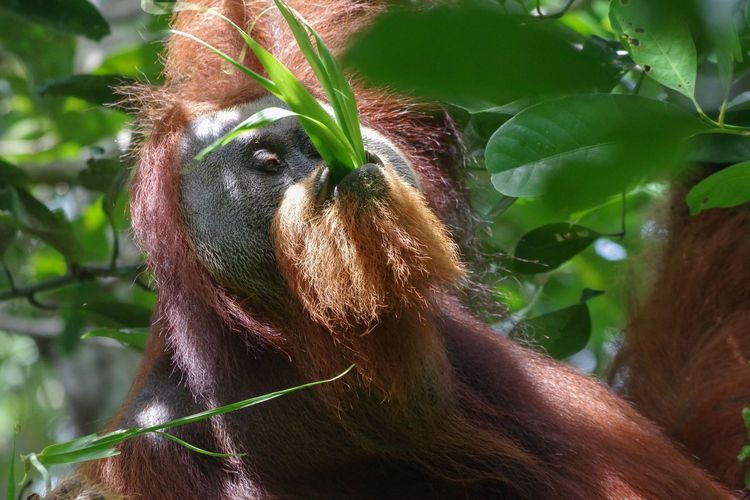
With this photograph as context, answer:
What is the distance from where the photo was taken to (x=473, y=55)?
0.62 metres

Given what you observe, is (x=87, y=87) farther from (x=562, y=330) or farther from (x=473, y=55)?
(x=473, y=55)

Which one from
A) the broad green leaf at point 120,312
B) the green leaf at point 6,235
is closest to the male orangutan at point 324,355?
the broad green leaf at point 120,312

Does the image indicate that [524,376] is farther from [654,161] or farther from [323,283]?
[654,161]

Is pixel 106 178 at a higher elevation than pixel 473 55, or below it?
below

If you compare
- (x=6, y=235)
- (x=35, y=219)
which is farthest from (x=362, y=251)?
(x=6, y=235)

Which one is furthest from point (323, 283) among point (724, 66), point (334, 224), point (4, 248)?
point (4, 248)

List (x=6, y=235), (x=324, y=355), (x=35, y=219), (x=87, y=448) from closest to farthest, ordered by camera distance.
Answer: (x=87, y=448), (x=324, y=355), (x=35, y=219), (x=6, y=235)

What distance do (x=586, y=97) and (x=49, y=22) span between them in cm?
261

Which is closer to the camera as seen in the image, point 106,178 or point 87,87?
point 87,87

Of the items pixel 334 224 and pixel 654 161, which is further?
pixel 334 224

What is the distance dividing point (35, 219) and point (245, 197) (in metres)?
1.68

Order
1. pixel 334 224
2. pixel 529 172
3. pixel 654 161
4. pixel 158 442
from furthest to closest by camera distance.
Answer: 1. pixel 158 442
2. pixel 334 224
3. pixel 529 172
4. pixel 654 161

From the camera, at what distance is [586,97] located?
5.67ft

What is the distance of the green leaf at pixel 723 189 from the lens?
226 cm
